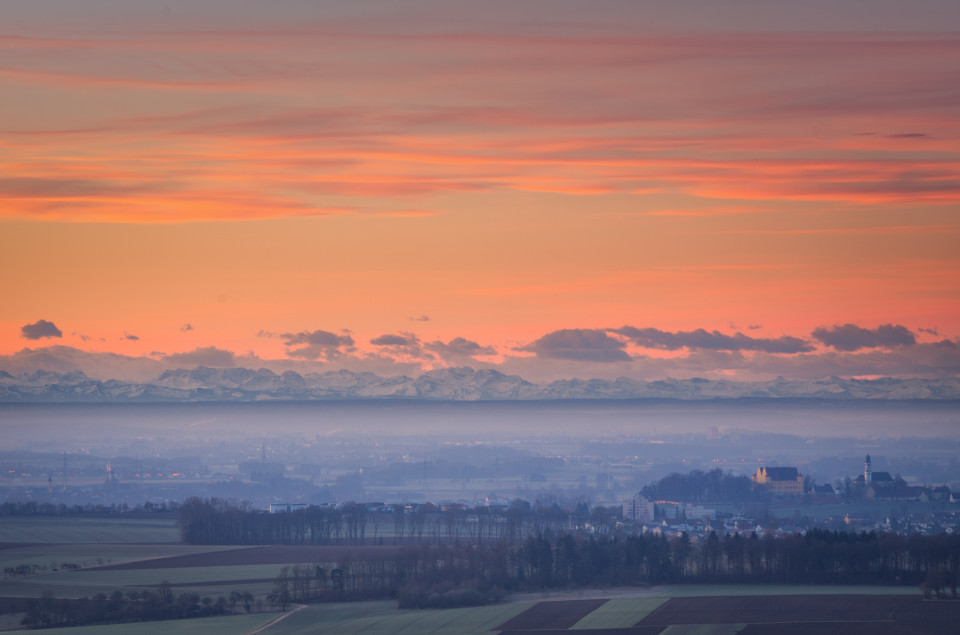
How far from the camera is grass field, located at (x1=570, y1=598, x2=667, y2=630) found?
57875mm

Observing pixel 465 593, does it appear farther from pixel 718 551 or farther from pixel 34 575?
pixel 34 575

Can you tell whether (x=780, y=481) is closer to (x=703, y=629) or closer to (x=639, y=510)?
(x=639, y=510)

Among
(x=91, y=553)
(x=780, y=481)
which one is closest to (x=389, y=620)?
(x=91, y=553)

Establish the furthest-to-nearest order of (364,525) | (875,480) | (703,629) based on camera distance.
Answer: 1. (875,480)
2. (364,525)
3. (703,629)

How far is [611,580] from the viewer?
233 feet

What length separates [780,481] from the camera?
158 metres

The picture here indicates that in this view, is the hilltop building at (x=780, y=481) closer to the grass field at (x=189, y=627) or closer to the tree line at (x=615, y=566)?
the tree line at (x=615, y=566)

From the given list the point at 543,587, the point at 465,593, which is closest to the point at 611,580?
the point at 543,587

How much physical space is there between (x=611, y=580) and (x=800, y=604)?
12.0m

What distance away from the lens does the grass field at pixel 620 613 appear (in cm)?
5788

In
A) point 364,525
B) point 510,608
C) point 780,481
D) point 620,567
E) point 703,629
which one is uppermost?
point 780,481

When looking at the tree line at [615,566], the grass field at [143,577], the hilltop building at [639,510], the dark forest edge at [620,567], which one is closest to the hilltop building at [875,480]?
the hilltop building at [639,510]

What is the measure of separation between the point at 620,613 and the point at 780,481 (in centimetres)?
10119

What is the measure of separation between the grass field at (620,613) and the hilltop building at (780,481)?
3592 inches
